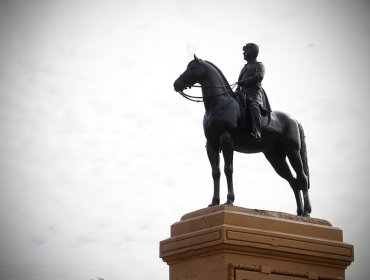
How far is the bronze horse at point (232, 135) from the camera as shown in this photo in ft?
37.0

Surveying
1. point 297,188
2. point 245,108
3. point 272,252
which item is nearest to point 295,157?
point 297,188

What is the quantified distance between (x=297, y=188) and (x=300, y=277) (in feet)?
6.08

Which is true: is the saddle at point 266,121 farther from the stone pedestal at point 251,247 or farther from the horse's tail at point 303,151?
the stone pedestal at point 251,247

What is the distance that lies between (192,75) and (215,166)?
1.52 m

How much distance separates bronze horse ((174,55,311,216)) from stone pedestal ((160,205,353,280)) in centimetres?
49

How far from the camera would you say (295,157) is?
40.1 feet

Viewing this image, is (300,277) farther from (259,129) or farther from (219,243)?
(259,129)

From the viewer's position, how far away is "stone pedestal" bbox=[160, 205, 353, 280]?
1038cm

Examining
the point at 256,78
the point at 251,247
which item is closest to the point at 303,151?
the point at 256,78

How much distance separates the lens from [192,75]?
11820 mm

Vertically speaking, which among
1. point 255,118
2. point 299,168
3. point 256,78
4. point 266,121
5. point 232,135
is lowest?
point 299,168

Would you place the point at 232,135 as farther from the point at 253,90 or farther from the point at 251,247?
the point at 251,247

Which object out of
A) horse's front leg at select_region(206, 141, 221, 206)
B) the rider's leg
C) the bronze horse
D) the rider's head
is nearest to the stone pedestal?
horse's front leg at select_region(206, 141, 221, 206)

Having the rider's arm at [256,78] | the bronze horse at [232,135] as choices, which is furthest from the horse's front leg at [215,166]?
the rider's arm at [256,78]
